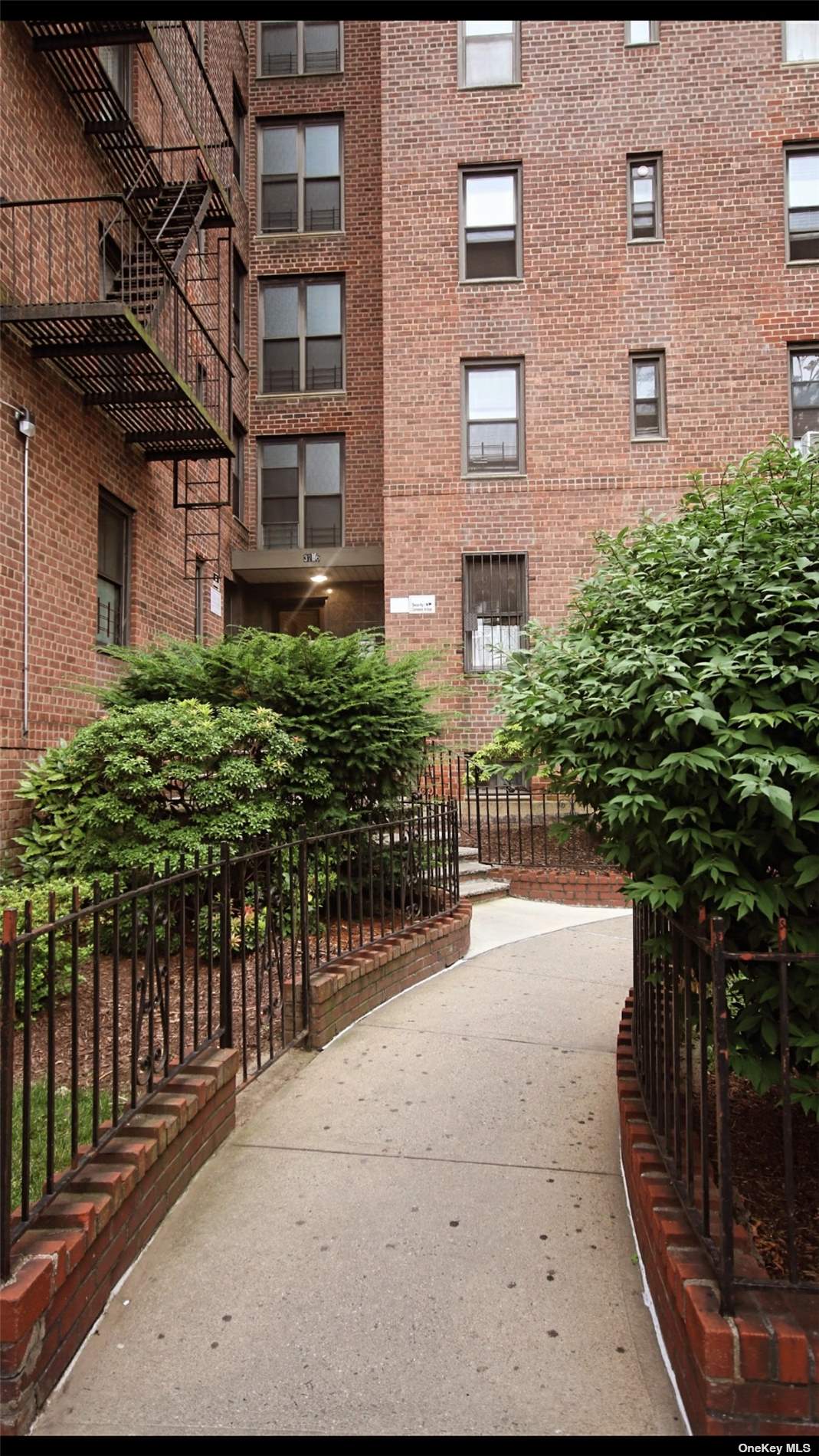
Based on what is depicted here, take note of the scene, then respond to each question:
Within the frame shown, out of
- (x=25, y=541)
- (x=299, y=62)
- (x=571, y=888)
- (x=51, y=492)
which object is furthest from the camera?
(x=299, y=62)

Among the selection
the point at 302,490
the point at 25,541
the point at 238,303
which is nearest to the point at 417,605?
the point at 302,490

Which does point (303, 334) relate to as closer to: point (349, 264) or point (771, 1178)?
point (349, 264)

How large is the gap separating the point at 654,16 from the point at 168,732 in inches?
185

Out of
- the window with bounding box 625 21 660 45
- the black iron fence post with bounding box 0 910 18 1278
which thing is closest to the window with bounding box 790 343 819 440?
the window with bounding box 625 21 660 45

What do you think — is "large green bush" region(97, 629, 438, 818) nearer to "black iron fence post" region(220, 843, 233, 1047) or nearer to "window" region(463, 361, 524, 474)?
"black iron fence post" region(220, 843, 233, 1047)

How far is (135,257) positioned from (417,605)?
666 cm

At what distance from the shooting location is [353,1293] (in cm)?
275

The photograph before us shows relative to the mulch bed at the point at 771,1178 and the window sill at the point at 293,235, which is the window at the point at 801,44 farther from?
the mulch bed at the point at 771,1178

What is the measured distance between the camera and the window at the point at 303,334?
16922 millimetres

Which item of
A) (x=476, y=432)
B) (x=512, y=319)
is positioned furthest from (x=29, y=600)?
(x=512, y=319)

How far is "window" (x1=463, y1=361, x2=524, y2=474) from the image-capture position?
14.8m

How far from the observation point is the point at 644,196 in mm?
14773

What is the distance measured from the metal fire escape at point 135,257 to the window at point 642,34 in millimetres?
7269

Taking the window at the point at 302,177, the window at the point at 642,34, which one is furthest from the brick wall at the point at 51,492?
the window at the point at 642,34
